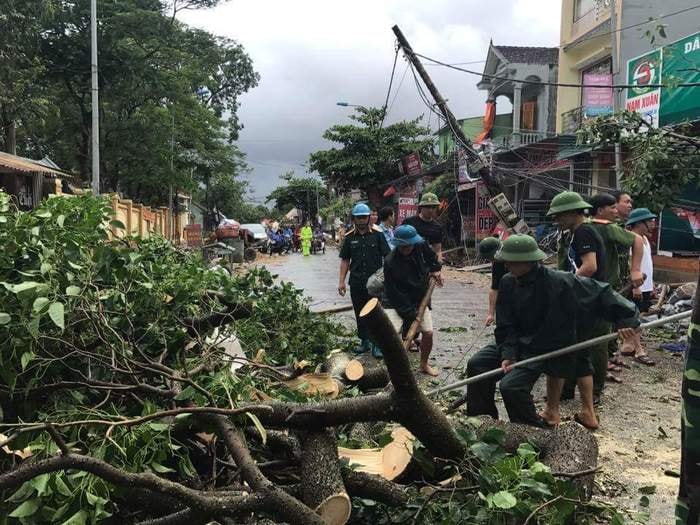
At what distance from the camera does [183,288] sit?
3855 mm

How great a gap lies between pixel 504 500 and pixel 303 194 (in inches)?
2613

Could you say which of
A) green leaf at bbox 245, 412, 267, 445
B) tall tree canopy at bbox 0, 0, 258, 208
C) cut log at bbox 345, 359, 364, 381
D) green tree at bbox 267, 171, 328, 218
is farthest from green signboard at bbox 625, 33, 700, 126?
green tree at bbox 267, 171, 328, 218

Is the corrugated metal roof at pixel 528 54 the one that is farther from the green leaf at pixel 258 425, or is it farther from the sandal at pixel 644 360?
the green leaf at pixel 258 425

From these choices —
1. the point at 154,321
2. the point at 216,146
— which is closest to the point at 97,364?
the point at 154,321

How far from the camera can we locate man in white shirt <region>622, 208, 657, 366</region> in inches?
237

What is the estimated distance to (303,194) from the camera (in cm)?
6788

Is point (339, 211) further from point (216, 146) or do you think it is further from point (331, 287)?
point (331, 287)

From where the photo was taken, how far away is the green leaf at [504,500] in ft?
7.57

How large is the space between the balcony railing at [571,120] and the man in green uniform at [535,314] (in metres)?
15.5

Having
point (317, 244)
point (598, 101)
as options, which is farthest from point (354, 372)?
point (317, 244)

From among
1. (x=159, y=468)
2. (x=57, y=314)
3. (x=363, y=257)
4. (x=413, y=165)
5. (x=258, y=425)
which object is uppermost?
(x=413, y=165)

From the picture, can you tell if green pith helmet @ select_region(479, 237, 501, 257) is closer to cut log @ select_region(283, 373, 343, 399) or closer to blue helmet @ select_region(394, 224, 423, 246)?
blue helmet @ select_region(394, 224, 423, 246)

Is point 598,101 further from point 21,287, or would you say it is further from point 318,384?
point 21,287

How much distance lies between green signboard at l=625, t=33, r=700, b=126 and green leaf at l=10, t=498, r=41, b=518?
11.3 meters
